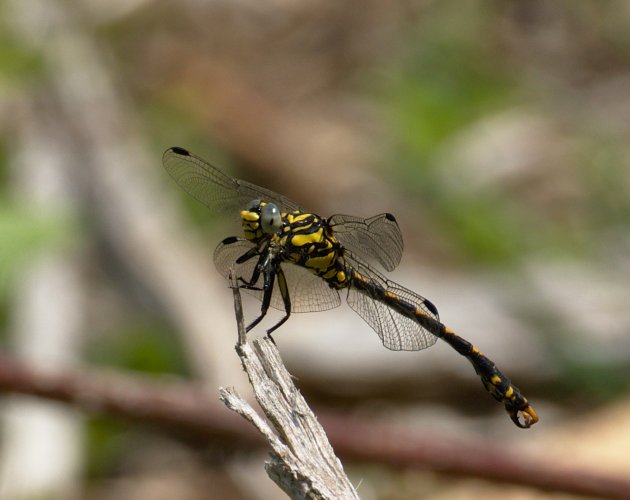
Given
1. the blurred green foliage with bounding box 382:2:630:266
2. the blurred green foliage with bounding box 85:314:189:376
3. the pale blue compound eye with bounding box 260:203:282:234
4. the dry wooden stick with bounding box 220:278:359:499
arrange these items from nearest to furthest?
1. the dry wooden stick with bounding box 220:278:359:499
2. the pale blue compound eye with bounding box 260:203:282:234
3. the blurred green foliage with bounding box 85:314:189:376
4. the blurred green foliage with bounding box 382:2:630:266

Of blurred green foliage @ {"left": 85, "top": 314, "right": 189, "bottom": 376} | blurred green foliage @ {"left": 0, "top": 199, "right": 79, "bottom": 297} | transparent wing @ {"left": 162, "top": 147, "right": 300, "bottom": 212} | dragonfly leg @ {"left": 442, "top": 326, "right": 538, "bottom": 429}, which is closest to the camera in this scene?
dragonfly leg @ {"left": 442, "top": 326, "right": 538, "bottom": 429}

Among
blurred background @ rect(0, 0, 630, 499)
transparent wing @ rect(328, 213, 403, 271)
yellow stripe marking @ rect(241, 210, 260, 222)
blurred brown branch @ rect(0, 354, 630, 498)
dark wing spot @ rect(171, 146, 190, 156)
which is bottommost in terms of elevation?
blurred brown branch @ rect(0, 354, 630, 498)

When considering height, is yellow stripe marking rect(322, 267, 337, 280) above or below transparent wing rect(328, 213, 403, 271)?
below

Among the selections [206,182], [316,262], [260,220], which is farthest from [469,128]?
[260,220]

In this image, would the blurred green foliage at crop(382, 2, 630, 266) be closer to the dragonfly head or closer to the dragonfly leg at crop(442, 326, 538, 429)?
the dragonfly leg at crop(442, 326, 538, 429)

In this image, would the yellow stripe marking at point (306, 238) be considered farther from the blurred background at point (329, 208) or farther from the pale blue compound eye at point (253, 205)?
the blurred background at point (329, 208)

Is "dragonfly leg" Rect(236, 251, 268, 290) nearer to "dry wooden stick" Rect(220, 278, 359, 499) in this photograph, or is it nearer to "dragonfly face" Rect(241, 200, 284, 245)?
"dragonfly face" Rect(241, 200, 284, 245)

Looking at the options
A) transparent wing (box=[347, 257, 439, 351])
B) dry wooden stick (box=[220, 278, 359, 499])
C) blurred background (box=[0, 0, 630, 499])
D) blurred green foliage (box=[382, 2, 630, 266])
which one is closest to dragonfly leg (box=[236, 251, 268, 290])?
transparent wing (box=[347, 257, 439, 351])

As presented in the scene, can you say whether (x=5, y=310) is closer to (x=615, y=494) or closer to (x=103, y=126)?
(x=103, y=126)

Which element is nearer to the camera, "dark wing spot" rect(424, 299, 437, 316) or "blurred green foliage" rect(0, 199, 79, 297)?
"dark wing spot" rect(424, 299, 437, 316)

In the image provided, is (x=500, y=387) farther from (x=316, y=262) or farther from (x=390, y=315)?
(x=316, y=262)
